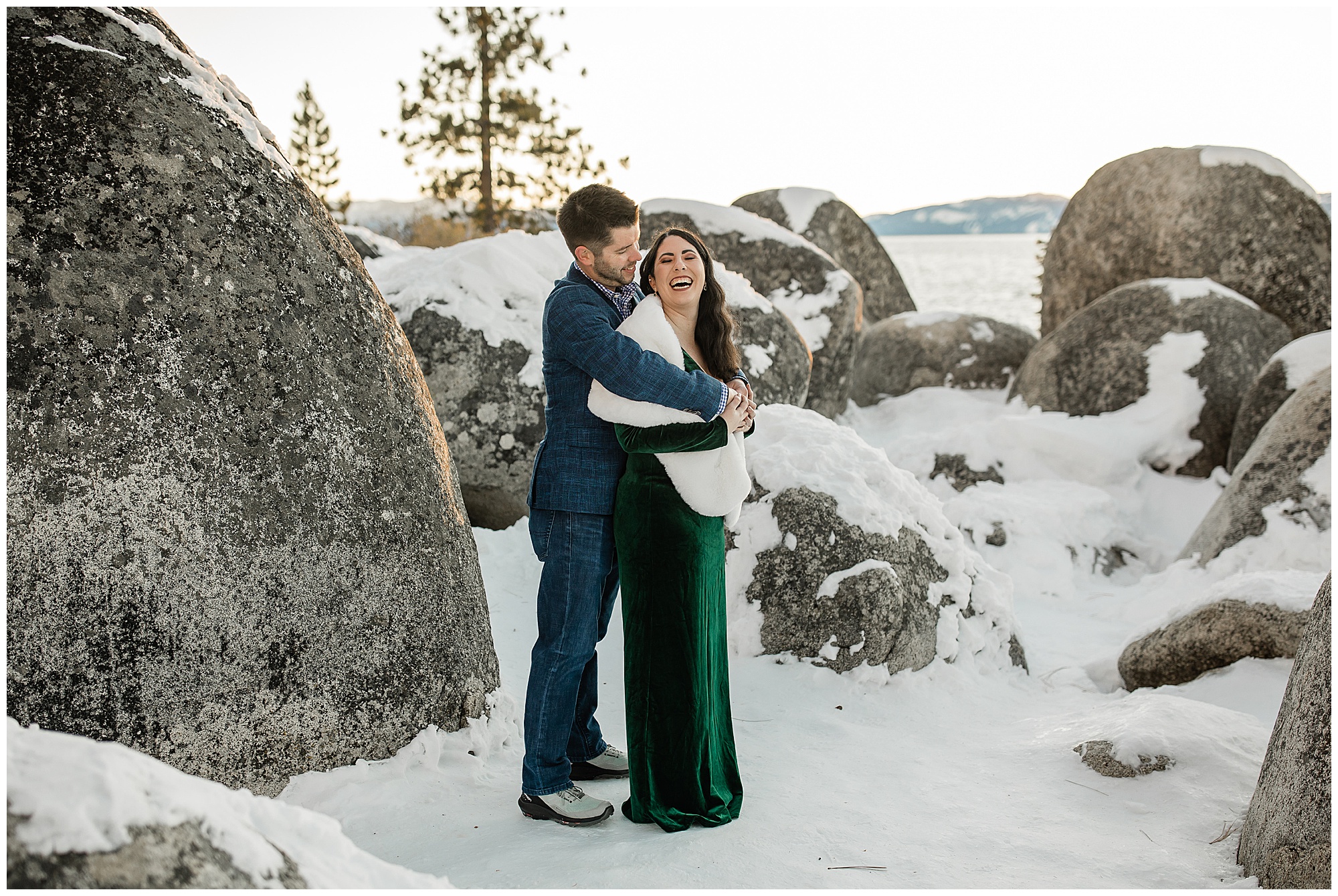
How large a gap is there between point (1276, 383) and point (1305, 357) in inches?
11.0

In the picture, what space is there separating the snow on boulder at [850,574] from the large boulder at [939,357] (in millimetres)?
6617

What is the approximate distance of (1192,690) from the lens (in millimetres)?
4332

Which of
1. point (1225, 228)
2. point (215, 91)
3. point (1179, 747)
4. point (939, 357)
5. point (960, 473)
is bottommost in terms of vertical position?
point (1179, 747)

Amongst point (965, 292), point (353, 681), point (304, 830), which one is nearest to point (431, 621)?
point (353, 681)

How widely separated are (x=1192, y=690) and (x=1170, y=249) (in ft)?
25.9

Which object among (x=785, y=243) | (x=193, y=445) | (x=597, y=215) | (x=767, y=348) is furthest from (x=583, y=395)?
(x=785, y=243)

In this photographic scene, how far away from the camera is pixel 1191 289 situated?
927 centimetres

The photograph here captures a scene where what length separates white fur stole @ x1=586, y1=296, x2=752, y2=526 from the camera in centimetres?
299

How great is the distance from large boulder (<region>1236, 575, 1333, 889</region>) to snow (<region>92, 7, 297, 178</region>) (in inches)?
132

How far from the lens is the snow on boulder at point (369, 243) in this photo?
8117 millimetres

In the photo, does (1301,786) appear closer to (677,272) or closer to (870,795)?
(870,795)

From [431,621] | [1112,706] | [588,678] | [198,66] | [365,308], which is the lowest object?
[1112,706]

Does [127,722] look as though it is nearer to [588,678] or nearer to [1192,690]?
[588,678]

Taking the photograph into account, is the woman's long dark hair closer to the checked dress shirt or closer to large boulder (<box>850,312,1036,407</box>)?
the checked dress shirt
